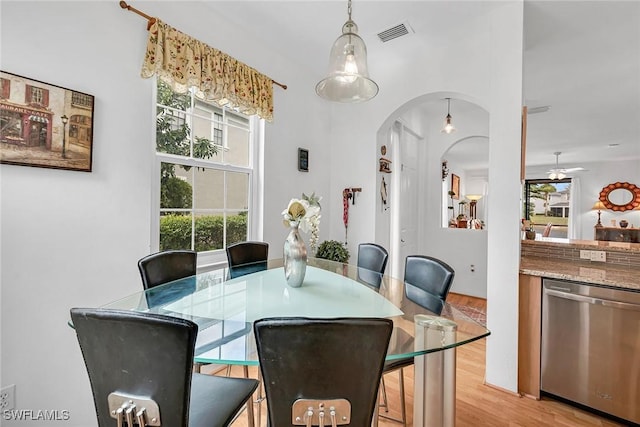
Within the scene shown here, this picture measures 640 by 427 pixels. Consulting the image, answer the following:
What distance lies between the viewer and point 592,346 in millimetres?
1848

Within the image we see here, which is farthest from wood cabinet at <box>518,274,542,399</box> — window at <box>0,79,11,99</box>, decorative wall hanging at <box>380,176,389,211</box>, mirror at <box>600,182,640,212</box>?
mirror at <box>600,182,640,212</box>

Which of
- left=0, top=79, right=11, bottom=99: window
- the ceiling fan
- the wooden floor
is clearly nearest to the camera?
left=0, top=79, right=11, bottom=99: window

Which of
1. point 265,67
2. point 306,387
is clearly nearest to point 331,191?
point 265,67

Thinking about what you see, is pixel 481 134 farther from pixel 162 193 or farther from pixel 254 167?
pixel 162 193

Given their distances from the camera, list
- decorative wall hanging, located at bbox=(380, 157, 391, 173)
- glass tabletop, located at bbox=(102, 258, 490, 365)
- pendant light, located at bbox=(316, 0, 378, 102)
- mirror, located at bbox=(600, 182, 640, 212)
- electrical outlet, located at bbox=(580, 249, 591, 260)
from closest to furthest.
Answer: glass tabletop, located at bbox=(102, 258, 490, 365)
pendant light, located at bbox=(316, 0, 378, 102)
electrical outlet, located at bbox=(580, 249, 591, 260)
decorative wall hanging, located at bbox=(380, 157, 391, 173)
mirror, located at bbox=(600, 182, 640, 212)

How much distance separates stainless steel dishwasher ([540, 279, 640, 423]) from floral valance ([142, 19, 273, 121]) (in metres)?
2.70

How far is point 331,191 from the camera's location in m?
3.73

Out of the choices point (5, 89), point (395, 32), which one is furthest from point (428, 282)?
point (5, 89)

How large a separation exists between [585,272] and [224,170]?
2863 millimetres

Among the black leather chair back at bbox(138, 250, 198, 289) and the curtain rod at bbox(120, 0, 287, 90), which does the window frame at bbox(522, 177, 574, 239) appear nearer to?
the black leather chair back at bbox(138, 250, 198, 289)

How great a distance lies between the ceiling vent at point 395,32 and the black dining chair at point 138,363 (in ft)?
9.00

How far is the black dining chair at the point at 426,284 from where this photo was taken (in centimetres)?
167

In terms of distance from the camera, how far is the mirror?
23.6ft

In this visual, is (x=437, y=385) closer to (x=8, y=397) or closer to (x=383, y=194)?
(x=8, y=397)
